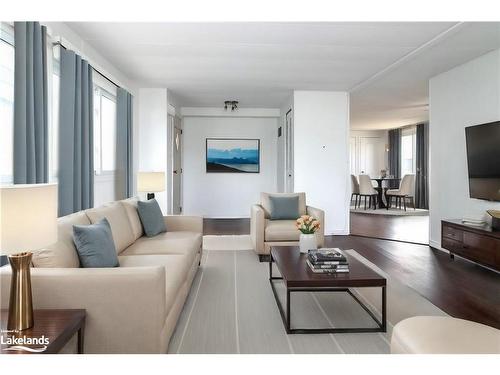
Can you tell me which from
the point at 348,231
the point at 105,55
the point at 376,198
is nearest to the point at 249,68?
the point at 105,55

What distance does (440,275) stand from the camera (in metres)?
3.59

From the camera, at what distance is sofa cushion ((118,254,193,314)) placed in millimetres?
2146

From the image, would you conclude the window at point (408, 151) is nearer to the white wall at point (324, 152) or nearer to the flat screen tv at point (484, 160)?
the white wall at point (324, 152)

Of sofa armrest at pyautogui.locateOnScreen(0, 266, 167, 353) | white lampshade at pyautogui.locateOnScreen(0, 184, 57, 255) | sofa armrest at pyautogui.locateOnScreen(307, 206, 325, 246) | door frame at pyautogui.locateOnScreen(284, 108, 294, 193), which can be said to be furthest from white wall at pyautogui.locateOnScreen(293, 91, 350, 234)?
white lampshade at pyautogui.locateOnScreen(0, 184, 57, 255)

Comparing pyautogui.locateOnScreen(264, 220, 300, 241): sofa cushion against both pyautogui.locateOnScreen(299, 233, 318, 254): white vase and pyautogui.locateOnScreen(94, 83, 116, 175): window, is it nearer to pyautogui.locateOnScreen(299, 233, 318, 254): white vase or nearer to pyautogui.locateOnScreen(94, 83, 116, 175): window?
pyautogui.locateOnScreen(299, 233, 318, 254): white vase

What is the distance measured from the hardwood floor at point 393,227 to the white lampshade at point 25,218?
513 cm

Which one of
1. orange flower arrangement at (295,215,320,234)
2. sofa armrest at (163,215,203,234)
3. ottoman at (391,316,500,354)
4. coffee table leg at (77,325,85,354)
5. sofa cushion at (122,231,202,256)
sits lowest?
coffee table leg at (77,325,85,354)

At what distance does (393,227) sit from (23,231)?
21.1ft

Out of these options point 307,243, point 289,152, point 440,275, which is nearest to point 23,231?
point 307,243

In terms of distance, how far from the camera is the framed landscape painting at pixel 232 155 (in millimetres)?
8000

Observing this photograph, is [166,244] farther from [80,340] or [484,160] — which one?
[484,160]

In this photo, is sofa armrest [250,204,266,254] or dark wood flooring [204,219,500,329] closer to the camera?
dark wood flooring [204,219,500,329]

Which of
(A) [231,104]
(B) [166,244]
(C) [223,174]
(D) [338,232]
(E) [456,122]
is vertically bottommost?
(D) [338,232]

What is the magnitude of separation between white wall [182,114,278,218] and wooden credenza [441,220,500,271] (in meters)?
4.37
